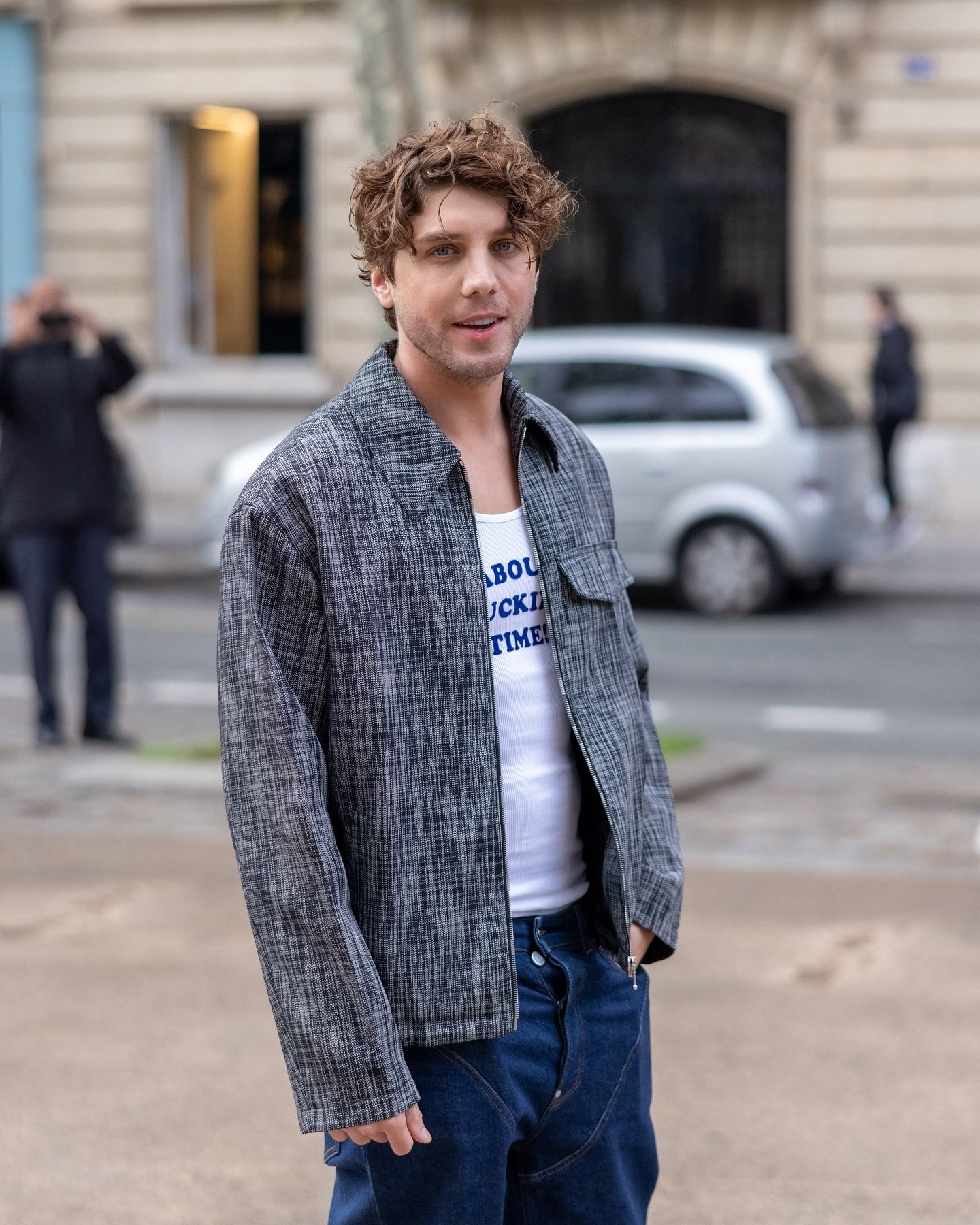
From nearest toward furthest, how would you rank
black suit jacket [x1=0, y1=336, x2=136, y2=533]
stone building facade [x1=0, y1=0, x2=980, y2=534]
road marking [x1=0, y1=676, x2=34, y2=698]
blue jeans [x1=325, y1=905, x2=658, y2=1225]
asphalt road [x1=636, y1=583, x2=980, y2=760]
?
blue jeans [x1=325, y1=905, x2=658, y2=1225], black suit jacket [x1=0, y1=336, x2=136, y2=533], asphalt road [x1=636, y1=583, x2=980, y2=760], road marking [x1=0, y1=676, x2=34, y2=698], stone building facade [x1=0, y1=0, x2=980, y2=534]

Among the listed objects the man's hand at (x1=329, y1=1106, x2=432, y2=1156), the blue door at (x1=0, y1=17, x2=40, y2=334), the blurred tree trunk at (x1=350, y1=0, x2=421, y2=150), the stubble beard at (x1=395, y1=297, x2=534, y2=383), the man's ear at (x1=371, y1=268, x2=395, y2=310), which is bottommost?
the man's hand at (x1=329, y1=1106, x2=432, y2=1156)

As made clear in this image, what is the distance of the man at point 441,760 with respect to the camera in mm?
2281

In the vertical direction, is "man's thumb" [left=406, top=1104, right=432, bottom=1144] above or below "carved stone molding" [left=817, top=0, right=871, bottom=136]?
below

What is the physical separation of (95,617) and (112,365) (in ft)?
3.56

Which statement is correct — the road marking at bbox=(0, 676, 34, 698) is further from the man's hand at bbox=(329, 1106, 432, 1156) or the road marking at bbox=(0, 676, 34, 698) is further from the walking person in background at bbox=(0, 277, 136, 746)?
the man's hand at bbox=(329, 1106, 432, 1156)

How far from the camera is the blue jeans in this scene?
236cm

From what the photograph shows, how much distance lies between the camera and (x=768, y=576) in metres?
13.3

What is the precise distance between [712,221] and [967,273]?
2.58m

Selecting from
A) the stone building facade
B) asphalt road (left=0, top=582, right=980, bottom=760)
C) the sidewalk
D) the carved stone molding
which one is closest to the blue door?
the stone building facade

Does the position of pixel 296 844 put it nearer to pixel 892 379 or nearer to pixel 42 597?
pixel 42 597

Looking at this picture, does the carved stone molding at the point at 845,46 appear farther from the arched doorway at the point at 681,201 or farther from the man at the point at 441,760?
the man at the point at 441,760

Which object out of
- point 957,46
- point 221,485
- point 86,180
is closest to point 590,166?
point 957,46

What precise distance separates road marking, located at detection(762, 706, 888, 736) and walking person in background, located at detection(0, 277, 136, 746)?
308 centimetres

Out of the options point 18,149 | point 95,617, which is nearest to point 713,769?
point 95,617
